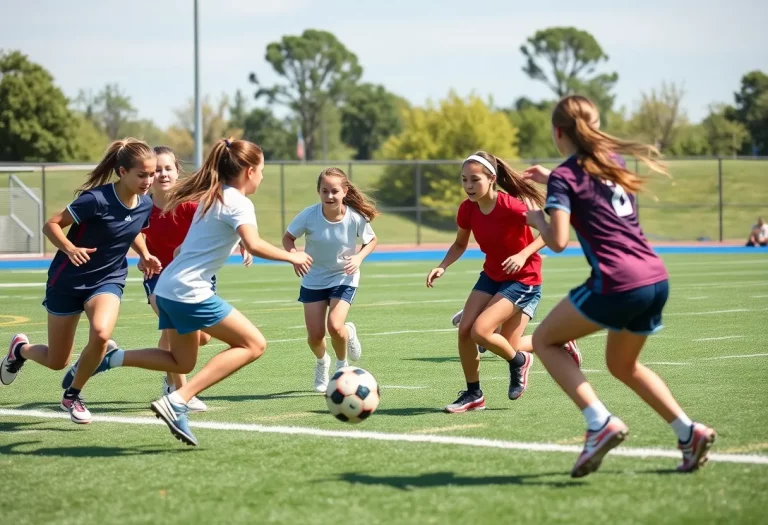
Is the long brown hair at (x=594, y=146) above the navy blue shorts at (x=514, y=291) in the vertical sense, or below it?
above

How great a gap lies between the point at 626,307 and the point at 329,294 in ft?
13.0

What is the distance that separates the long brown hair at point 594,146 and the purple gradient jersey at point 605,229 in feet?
0.21

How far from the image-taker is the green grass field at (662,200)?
47.5m

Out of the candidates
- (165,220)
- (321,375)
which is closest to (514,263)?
(321,375)

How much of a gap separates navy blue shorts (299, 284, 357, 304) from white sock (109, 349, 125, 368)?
2249 millimetres

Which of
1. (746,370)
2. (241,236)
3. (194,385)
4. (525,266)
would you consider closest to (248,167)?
(241,236)

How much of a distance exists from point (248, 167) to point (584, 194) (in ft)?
6.88

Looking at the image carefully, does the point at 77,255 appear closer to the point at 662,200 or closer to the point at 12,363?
the point at 12,363

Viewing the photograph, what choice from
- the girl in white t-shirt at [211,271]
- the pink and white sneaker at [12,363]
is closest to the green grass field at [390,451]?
the pink and white sneaker at [12,363]

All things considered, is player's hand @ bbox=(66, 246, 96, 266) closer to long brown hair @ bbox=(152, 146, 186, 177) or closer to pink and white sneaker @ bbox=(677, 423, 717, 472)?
long brown hair @ bbox=(152, 146, 186, 177)

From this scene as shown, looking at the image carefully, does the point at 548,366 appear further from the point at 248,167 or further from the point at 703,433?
the point at 248,167

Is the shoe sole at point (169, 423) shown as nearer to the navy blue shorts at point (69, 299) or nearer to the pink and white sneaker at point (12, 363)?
the navy blue shorts at point (69, 299)

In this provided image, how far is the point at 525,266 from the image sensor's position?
8.63 meters

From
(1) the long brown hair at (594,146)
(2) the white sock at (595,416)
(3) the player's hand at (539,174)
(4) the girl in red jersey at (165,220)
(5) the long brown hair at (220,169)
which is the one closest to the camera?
(2) the white sock at (595,416)
